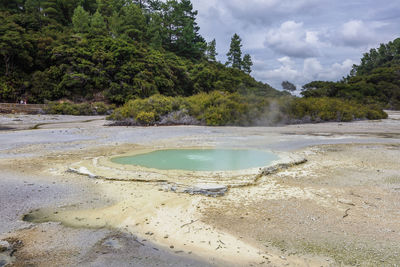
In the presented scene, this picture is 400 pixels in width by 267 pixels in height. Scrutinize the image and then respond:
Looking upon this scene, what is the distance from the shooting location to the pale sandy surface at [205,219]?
8.48ft

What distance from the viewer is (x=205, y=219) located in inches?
133

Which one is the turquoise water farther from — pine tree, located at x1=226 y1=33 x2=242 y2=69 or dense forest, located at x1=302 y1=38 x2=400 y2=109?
pine tree, located at x1=226 y1=33 x2=242 y2=69

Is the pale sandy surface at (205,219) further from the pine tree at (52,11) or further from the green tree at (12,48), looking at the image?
the pine tree at (52,11)

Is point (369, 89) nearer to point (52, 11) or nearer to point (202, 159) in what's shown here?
point (202, 159)

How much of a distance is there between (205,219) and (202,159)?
11.1ft

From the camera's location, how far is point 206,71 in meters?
35.4

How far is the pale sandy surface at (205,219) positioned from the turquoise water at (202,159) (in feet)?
2.45

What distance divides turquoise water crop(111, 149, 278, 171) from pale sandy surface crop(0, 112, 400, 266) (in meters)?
0.75

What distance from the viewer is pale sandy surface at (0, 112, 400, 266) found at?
2586 millimetres

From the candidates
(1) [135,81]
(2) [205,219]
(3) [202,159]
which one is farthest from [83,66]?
(2) [205,219]

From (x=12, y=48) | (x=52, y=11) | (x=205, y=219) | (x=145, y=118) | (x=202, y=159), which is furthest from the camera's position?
(x=52, y=11)

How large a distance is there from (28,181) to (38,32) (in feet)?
109

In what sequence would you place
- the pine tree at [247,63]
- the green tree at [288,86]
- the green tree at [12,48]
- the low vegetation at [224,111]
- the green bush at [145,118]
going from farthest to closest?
the pine tree at [247,63] < the green tree at [288,86] < the green tree at [12,48] < the low vegetation at [224,111] < the green bush at [145,118]

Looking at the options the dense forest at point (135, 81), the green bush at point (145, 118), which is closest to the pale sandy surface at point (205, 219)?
the green bush at point (145, 118)
